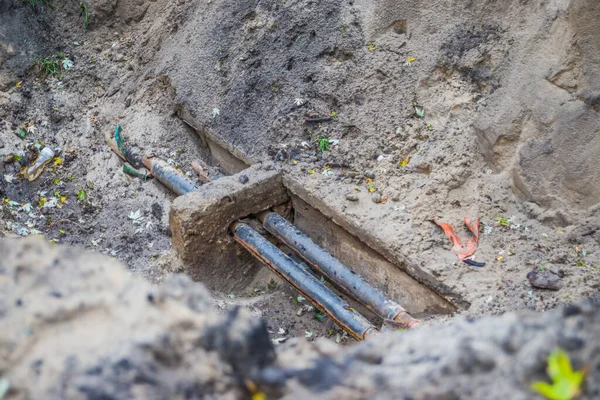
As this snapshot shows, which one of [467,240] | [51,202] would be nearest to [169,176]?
[51,202]

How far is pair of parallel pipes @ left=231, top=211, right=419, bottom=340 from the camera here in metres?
3.41

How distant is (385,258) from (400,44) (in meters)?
1.52

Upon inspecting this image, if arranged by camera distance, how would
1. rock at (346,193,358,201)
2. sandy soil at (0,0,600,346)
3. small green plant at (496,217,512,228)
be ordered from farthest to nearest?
rock at (346,193,358,201) < small green plant at (496,217,512,228) < sandy soil at (0,0,600,346)

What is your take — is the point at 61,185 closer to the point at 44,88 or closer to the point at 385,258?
the point at 44,88

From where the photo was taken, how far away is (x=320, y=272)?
3.94m

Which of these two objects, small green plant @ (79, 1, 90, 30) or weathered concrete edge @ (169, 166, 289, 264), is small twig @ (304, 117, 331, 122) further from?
small green plant @ (79, 1, 90, 30)

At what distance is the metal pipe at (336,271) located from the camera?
3412 mm

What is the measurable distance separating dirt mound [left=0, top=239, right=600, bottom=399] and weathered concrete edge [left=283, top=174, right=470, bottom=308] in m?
1.84

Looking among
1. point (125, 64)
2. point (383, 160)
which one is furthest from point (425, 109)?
point (125, 64)

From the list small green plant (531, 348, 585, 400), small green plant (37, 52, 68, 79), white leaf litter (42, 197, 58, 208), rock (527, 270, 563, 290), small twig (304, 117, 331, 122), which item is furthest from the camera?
small green plant (37, 52, 68, 79)

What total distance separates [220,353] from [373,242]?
2.27m

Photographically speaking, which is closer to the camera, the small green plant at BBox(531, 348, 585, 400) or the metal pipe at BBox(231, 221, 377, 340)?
the small green plant at BBox(531, 348, 585, 400)

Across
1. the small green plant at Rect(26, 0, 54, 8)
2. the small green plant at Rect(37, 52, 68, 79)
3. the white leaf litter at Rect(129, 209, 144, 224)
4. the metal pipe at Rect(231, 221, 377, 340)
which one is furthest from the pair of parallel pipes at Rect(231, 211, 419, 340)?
the small green plant at Rect(26, 0, 54, 8)

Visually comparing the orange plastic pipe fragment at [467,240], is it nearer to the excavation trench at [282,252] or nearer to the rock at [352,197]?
the excavation trench at [282,252]
